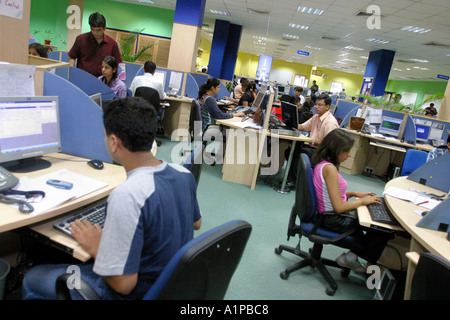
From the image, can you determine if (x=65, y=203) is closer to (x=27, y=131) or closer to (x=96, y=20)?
(x=27, y=131)

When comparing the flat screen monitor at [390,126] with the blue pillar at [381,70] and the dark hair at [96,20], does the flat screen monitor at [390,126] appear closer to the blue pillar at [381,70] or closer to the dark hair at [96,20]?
the dark hair at [96,20]

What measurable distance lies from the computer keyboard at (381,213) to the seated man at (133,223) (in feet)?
4.50

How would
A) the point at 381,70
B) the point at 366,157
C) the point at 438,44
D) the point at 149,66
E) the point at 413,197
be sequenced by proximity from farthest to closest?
the point at 381,70, the point at 438,44, the point at 366,157, the point at 149,66, the point at 413,197

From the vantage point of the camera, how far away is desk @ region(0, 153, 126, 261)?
112 cm

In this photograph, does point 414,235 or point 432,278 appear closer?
point 432,278

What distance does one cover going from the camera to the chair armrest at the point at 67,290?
40.4 inches

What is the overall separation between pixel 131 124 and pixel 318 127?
143 inches

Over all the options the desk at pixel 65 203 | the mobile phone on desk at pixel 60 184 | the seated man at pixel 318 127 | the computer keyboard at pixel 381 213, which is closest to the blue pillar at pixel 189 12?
the seated man at pixel 318 127

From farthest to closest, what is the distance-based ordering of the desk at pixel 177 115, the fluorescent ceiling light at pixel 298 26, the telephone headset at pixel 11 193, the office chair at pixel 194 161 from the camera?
the fluorescent ceiling light at pixel 298 26
the desk at pixel 177 115
the office chair at pixel 194 161
the telephone headset at pixel 11 193

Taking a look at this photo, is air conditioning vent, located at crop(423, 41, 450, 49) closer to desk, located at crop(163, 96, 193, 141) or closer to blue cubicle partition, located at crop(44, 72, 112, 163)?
desk, located at crop(163, 96, 193, 141)

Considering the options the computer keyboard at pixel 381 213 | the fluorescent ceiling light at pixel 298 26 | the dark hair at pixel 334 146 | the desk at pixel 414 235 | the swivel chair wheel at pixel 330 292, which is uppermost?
the fluorescent ceiling light at pixel 298 26

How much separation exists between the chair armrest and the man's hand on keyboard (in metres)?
0.10

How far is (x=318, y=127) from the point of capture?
4.29 metres

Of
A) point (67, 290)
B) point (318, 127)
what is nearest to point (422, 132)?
point (318, 127)
